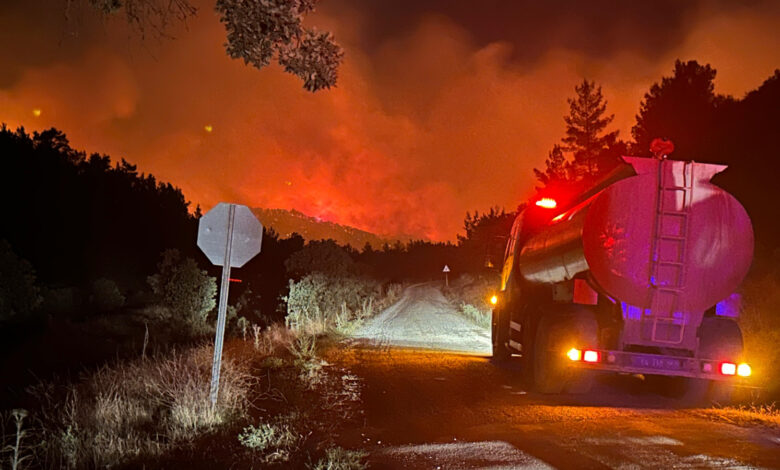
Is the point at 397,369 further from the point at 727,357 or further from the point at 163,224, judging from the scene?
the point at 163,224

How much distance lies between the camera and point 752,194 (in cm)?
2073

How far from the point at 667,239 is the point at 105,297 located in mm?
33088

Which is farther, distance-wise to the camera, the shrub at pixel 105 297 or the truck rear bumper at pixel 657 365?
the shrub at pixel 105 297

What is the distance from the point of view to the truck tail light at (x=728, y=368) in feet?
30.3

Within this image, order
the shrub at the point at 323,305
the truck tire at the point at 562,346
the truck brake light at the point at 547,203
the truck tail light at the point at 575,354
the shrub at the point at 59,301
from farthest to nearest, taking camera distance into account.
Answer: the shrub at the point at 59,301, the shrub at the point at 323,305, the truck brake light at the point at 547,203, the truck tire at the point at 562,346, the truck tail light at the point at 575,354

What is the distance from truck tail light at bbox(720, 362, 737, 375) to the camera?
9234 millimetres

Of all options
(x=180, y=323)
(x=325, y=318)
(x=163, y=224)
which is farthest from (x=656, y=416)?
(x=163, y=224)

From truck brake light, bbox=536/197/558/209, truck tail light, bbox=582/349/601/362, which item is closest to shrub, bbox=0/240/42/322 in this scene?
truck brake light, bbox=536/197/558/209

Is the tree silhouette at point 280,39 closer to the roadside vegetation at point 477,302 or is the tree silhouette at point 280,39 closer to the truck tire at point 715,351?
the truck tire at point 715,351

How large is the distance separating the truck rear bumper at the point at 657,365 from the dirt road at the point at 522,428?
59 cm

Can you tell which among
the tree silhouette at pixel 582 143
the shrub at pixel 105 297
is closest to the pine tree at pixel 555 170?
the tree silhouette at pixel 582 143

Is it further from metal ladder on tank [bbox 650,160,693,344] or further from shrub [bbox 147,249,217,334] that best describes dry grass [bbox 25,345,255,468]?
shrub [bbox 147,249,217,334]

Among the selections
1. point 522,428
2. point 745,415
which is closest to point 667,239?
point 745,415

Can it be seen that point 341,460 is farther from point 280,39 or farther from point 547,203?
point 547,203
